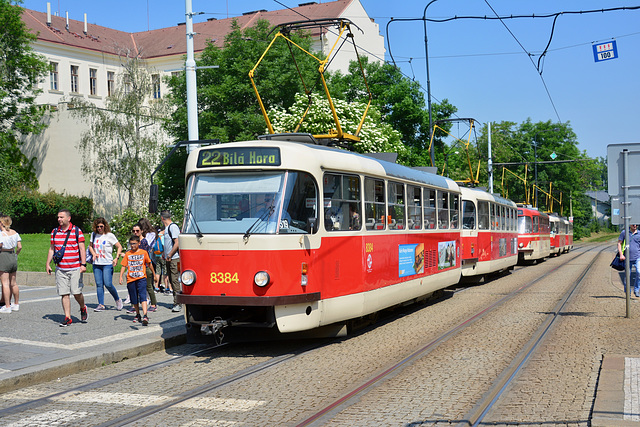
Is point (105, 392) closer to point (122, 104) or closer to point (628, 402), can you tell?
point (628, 402)

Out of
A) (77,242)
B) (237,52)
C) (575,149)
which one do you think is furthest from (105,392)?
(575,149)

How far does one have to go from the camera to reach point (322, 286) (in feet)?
33.6

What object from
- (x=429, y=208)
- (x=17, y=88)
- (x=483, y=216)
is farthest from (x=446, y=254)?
(x=17, y=88)

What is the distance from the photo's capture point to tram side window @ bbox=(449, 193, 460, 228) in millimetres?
17837

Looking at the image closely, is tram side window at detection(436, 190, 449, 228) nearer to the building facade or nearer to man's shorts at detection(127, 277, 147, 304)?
man's shorts at detection(127, 277, 147, 304)

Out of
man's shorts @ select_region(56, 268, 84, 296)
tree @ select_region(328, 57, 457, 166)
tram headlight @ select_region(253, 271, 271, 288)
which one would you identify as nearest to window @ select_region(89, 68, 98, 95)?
tree @ select_region(328, 57, 457, 166)

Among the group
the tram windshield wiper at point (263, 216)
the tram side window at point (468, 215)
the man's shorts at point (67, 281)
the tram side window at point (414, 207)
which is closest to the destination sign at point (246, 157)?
the tram windshield wiper at point (263, 216)

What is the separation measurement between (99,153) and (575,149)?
55.7 m

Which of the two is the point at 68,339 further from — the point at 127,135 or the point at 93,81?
the point at 93,81

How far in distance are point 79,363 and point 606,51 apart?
669 inches

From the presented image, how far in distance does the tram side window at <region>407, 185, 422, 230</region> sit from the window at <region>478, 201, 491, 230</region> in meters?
7.72

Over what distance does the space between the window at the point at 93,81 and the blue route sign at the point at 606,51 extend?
49777mm

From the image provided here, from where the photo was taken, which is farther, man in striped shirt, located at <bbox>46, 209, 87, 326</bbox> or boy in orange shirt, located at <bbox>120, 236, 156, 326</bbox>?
boy in orange shirt, located at <bbox>120, 236, 156, 326</bbox>

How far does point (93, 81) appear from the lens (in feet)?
206
